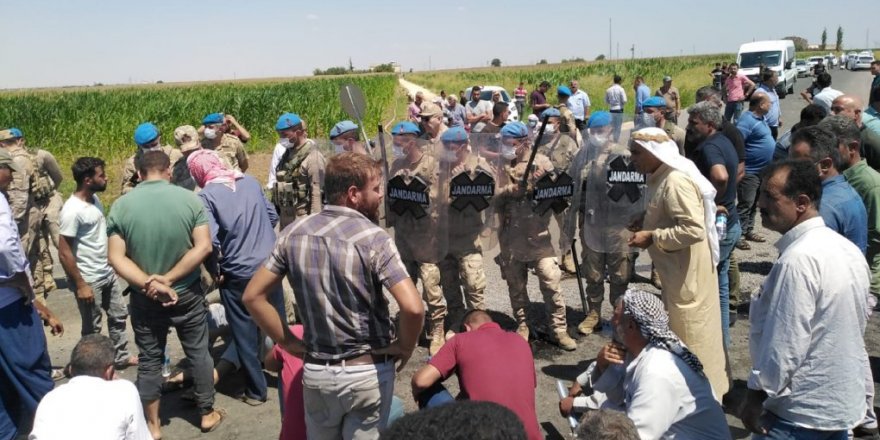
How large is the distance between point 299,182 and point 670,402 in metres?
4.47

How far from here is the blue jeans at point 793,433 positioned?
279 cm

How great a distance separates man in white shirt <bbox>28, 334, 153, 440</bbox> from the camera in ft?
9.87

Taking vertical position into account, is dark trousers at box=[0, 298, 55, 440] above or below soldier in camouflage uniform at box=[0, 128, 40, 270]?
below

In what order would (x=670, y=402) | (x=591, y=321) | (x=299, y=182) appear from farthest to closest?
(x=299, y=182) < (x=591, y=321) < (x=670, y=402)

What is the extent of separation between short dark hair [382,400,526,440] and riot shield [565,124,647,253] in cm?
468

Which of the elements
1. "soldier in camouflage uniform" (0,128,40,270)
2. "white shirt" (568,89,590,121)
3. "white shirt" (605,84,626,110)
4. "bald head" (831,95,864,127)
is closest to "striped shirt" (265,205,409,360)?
"bald head" (831,95,864,127)

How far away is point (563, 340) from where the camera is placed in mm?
5906

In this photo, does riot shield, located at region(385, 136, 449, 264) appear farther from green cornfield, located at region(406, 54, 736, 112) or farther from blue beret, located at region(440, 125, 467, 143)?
green cornfield, located at region(406, 54, 736, 112)

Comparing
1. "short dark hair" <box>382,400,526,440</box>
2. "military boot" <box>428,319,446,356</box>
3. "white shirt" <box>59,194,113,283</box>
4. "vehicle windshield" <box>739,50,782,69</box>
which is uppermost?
"vehicle windshield" <box>739,50,782,69</box>

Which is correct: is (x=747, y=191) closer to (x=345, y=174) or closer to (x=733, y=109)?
(x=345, y=174)

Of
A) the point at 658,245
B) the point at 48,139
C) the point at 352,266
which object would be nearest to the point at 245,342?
the point at 352,266

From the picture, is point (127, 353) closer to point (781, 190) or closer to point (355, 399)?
point (355, 399)

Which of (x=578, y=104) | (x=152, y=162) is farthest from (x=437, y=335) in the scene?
(x=578, y=104)

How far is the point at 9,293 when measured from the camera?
4105 millimetres
